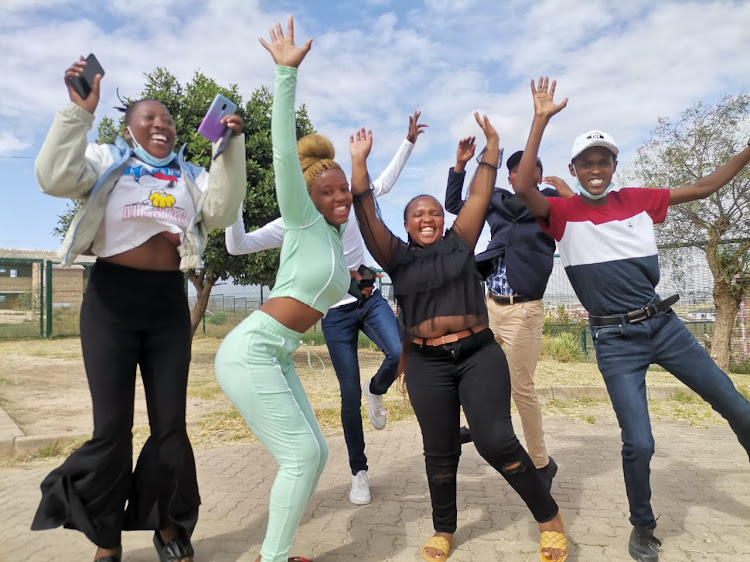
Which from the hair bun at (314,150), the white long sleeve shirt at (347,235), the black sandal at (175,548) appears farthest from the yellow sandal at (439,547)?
the hair bun at (314,150)

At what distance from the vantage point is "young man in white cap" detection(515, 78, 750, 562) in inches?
110

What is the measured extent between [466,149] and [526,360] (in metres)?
1.44

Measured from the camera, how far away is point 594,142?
295 centimetres

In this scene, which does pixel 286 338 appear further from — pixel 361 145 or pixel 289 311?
pixel 361 145

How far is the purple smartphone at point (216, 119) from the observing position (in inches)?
96.0

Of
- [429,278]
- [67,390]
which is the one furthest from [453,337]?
[67,390]

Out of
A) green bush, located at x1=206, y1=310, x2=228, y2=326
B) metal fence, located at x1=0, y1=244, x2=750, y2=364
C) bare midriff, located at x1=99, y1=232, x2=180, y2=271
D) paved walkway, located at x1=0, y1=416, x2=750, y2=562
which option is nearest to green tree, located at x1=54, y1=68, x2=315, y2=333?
metal fence, located at x1=0, y1=244, x2=750, y2=364

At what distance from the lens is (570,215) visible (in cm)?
305

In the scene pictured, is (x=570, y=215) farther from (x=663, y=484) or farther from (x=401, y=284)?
(x=663, y=484)

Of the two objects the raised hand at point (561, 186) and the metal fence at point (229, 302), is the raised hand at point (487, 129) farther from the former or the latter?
the metal fence at point (229, 302)

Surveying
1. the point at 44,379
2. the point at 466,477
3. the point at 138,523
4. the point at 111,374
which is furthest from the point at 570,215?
the point at 44,379

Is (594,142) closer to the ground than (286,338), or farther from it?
farther from it

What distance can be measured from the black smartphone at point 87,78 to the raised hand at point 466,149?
1825mm

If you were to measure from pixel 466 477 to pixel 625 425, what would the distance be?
5.17 ft
